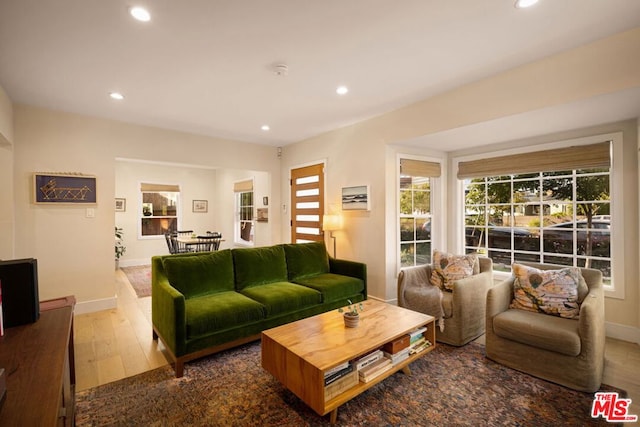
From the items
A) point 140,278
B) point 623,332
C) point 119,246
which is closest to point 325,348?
point 623,332

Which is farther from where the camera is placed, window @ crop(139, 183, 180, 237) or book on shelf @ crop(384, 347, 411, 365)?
window @ crop(139, 183, 180, 237)

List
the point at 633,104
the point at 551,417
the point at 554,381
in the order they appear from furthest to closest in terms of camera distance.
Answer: the point at 633,104
the point at 554,381
the point at 551,417

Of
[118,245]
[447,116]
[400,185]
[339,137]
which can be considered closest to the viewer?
[447,116]

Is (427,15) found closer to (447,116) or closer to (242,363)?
(447,116)

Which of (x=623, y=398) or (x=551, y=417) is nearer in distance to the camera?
(x=551, y=417)

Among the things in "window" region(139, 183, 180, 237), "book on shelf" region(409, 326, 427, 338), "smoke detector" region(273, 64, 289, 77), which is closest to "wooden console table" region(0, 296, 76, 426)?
"book on shelf" region(409, 326, 427, 338)

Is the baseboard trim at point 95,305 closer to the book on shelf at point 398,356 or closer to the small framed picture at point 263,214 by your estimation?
the small framed picture at point 263,214

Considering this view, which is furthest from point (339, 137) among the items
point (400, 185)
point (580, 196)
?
point (580, 196)

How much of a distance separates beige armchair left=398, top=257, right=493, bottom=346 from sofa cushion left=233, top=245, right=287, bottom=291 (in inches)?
56.1

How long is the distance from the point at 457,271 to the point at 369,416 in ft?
6.31

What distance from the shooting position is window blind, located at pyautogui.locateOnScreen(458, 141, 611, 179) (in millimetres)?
3123

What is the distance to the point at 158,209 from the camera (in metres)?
7.80

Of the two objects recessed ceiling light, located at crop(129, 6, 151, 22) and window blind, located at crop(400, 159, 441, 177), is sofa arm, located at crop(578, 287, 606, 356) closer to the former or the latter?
window blind, located at crop(400, 159, 441, 177)

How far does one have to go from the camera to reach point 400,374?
2.43 metres
